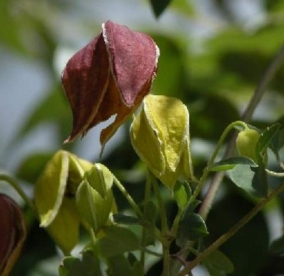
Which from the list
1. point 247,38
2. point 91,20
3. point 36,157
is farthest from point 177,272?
point 91,20

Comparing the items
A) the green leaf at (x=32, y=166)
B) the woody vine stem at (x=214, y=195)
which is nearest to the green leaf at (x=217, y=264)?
the woody vine stem at (x=214, y=195)

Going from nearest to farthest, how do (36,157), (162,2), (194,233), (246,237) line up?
(194,233) → (162,2) → (246,237) → (36,157)

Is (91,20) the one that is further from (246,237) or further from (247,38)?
(246,237)

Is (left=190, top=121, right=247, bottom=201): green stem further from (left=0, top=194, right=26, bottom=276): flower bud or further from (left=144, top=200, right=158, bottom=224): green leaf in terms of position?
(left=0, top=194, right=26, bottom=276): flower bud

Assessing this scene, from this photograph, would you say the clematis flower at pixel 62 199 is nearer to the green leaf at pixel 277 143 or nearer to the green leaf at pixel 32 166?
the green leaf at pixel 277 143

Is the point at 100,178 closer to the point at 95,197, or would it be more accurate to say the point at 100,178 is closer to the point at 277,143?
the point at 95,197
